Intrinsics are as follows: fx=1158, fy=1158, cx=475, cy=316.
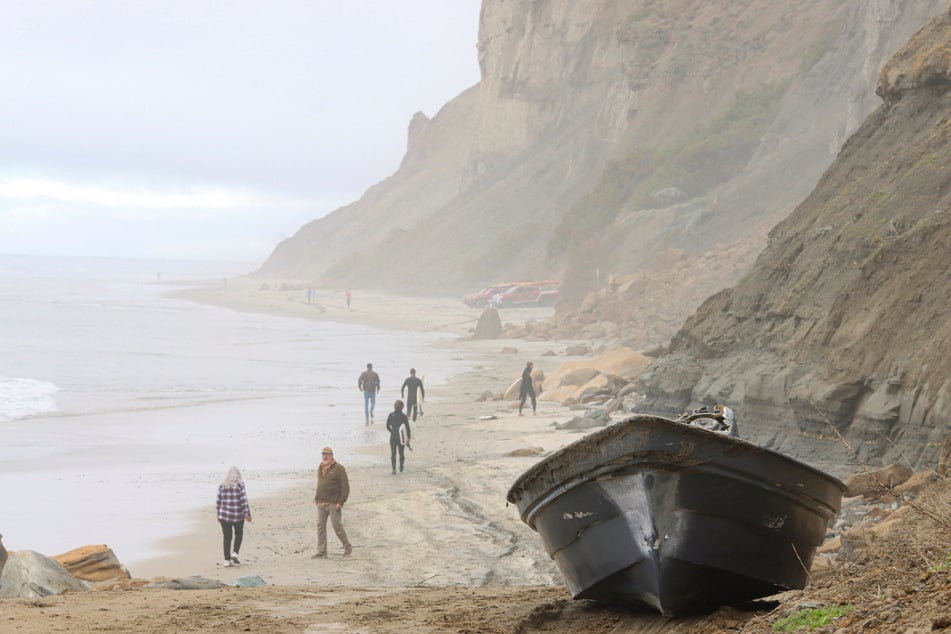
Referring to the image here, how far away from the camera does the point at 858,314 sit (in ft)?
54.4

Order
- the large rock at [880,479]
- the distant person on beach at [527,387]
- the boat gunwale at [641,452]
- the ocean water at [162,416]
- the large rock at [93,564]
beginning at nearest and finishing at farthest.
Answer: the boat gunwale at [641,452] → the large rock at [93,564] → the large rock at [880,479] → the ocean water at [162,416] → the distant person on beach at [527,387]

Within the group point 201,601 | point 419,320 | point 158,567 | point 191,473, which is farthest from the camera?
point 419,320

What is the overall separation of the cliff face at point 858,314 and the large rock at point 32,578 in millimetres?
7675

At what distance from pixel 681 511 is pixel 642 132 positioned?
202 feet

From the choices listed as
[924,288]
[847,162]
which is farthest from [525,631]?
[847,162]

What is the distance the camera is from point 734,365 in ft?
62.1

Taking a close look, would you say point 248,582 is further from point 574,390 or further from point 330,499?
point 574,390

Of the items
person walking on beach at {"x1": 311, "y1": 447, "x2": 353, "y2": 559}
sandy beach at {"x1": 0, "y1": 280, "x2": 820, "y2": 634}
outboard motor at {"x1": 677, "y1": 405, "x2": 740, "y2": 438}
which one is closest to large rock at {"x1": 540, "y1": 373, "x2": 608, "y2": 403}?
sandy beach at {"x1": 0, "y1": 280, "x2": 820, "y2": 634}

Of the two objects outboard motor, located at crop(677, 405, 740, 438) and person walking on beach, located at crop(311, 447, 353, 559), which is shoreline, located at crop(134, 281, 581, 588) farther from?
outboard motor, located at crop(677, 405, 740, 438)

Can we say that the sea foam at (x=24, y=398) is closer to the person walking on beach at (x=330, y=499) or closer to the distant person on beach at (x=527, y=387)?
the distant person on beach at (x=527, y=387)

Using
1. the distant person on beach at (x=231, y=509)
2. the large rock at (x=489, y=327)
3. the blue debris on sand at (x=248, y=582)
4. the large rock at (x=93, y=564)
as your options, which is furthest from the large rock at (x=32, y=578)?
the large rock at (x=489, y=327)

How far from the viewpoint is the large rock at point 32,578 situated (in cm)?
1043

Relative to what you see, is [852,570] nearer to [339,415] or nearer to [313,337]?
[339,415]

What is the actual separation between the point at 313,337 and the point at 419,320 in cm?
988
